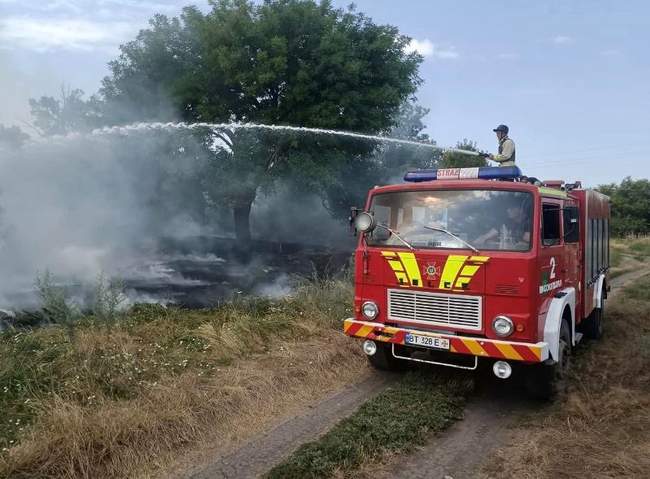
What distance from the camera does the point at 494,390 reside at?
5824 mm

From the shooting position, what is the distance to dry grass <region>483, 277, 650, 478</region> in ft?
13.0

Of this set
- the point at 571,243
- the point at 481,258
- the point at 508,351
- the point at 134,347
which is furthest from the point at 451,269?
the point at 134,347

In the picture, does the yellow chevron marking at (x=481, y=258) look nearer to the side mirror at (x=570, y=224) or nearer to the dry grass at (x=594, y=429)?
the side mirror at (x=570, y=224)

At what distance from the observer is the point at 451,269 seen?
513 cm

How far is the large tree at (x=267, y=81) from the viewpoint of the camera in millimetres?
16328

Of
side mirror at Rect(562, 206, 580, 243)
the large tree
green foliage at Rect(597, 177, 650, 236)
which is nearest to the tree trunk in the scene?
the large tree

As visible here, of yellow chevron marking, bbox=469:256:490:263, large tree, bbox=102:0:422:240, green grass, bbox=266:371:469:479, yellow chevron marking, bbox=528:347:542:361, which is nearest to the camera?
green grass, bbox=266:371:469:479

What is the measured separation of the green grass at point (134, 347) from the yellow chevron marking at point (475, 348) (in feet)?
9.44

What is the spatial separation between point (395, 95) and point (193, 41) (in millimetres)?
7200

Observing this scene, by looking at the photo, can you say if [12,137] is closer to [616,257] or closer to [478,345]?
[478,345]

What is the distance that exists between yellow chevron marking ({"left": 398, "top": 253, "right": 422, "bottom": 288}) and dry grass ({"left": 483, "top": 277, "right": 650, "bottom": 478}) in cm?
167

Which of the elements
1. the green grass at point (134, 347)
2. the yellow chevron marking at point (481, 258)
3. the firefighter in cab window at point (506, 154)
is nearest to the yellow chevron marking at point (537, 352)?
the yellow chevron marking at point (481, 258)

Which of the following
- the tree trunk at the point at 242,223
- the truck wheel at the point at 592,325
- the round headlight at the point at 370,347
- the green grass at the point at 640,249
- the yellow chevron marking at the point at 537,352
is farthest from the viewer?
the green grass at the point at 640,249

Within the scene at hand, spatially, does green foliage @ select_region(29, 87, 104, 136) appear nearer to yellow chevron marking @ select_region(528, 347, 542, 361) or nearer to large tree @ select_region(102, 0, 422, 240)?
large tree @ select_region(102, 0, 422, 240)
